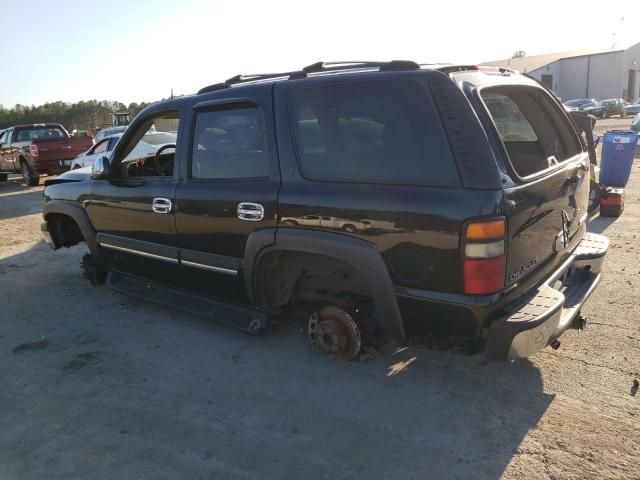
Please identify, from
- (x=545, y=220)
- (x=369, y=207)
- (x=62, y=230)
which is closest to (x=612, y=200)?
(x=545, y=220)

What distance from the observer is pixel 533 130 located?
4031 millimetres

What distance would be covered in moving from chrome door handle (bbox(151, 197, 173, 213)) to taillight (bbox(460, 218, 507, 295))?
235 centimetres

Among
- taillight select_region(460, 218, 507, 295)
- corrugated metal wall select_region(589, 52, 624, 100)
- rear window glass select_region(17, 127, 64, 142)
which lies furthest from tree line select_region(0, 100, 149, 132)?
corrugated metal wall select_region(589, 52, 624, 100)

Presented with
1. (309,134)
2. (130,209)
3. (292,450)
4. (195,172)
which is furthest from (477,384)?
(130,209)

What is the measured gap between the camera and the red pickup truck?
1366 centimetres

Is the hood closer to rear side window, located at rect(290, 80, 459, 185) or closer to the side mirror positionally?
the side mirror

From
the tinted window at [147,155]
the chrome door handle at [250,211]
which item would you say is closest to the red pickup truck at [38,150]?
the tinted window at [147,155]

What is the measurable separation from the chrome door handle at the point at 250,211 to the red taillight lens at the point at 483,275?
138 cm

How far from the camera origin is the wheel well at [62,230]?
5438 millimetres

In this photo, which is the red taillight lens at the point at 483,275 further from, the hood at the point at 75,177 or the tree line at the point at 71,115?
the tree line at the point at 71,115

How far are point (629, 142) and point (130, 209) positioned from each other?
777cm

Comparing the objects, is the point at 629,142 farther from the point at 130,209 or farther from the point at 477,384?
the point at 130,209

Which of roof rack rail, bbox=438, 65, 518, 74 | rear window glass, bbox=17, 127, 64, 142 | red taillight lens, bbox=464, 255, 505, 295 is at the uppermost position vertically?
roof rack rail, bbox=438, 65, 518, 74

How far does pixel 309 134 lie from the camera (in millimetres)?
3215
